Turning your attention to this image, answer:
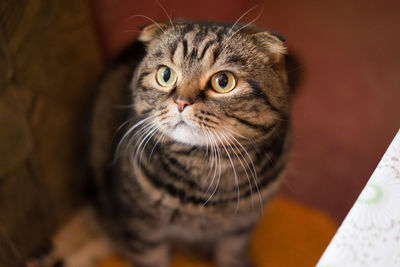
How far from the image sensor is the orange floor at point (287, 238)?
1242 millimetres

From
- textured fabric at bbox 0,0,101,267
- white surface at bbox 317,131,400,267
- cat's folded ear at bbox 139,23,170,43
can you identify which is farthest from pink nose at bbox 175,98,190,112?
textured fabric at bbox 0,0,101,267

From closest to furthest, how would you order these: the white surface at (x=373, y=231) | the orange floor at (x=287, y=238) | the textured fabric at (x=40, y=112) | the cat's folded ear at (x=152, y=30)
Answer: the white surface at (x=373, y=231) → the cat's folded ear at (x=152, y=30) → the textured fabric at (x=40, y=112) → the orange floor at (x=287, y=238)

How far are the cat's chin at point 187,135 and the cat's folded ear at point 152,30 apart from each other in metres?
0.24

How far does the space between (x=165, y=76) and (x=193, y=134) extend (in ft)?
0.48

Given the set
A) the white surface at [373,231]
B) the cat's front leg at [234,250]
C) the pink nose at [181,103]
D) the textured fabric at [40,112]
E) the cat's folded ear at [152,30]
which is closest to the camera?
the white surface at [373,231]

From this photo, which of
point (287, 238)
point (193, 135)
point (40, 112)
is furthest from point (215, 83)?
point (287, 238)

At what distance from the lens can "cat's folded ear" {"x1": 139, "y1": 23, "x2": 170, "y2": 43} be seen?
2.67 ft

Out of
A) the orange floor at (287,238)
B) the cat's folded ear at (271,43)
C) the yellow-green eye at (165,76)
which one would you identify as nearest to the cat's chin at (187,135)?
the yellow-green eye at (165,76)

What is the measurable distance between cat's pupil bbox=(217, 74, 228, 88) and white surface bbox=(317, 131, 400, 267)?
1.10ft

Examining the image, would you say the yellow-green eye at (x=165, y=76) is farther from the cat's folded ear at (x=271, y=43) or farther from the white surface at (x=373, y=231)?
the white surface at (x=373, y=231)

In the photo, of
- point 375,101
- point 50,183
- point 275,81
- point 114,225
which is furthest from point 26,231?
point 375,101

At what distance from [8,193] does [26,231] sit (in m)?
0.17

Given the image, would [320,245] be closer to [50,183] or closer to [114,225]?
[114,225]

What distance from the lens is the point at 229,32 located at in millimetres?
761
